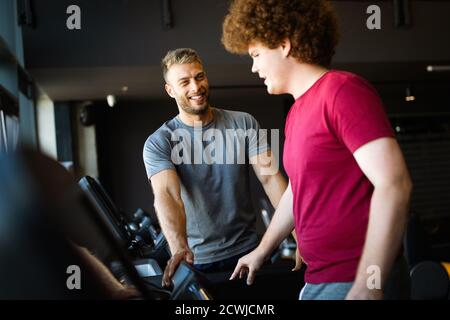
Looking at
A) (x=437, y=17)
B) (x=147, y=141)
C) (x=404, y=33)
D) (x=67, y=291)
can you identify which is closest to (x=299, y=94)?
(x=147, y=141)

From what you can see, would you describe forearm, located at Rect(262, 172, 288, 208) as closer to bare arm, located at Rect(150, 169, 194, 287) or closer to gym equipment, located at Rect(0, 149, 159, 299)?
bare arm, located at Rect(150, 169, 194, 287)

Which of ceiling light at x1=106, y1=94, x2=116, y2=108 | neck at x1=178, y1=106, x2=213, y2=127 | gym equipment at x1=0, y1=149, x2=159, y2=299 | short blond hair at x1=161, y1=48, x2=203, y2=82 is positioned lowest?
gym equipment at x1=0, y1=149, x2=159, y2=299

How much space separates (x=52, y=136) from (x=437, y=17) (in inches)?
59.9

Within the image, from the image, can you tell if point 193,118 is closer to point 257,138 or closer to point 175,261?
point 257,138

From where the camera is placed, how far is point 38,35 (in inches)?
62.6

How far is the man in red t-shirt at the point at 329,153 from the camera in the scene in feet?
3.43

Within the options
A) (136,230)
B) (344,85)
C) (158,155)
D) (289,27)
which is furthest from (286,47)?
(136,230)

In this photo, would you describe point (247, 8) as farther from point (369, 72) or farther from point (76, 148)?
point (369, 72)

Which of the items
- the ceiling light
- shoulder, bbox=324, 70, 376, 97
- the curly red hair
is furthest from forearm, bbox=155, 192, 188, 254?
shoulder, bbox=324, 70, 376, 97

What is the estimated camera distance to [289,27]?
4.11ft

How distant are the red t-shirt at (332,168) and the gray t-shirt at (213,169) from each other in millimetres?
341

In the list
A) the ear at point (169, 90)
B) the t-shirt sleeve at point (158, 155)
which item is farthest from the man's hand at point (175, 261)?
the ear at point (169, 90)

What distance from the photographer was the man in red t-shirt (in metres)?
1.05

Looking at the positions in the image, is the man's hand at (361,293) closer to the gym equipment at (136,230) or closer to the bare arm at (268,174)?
the bare arm at (268,174)
